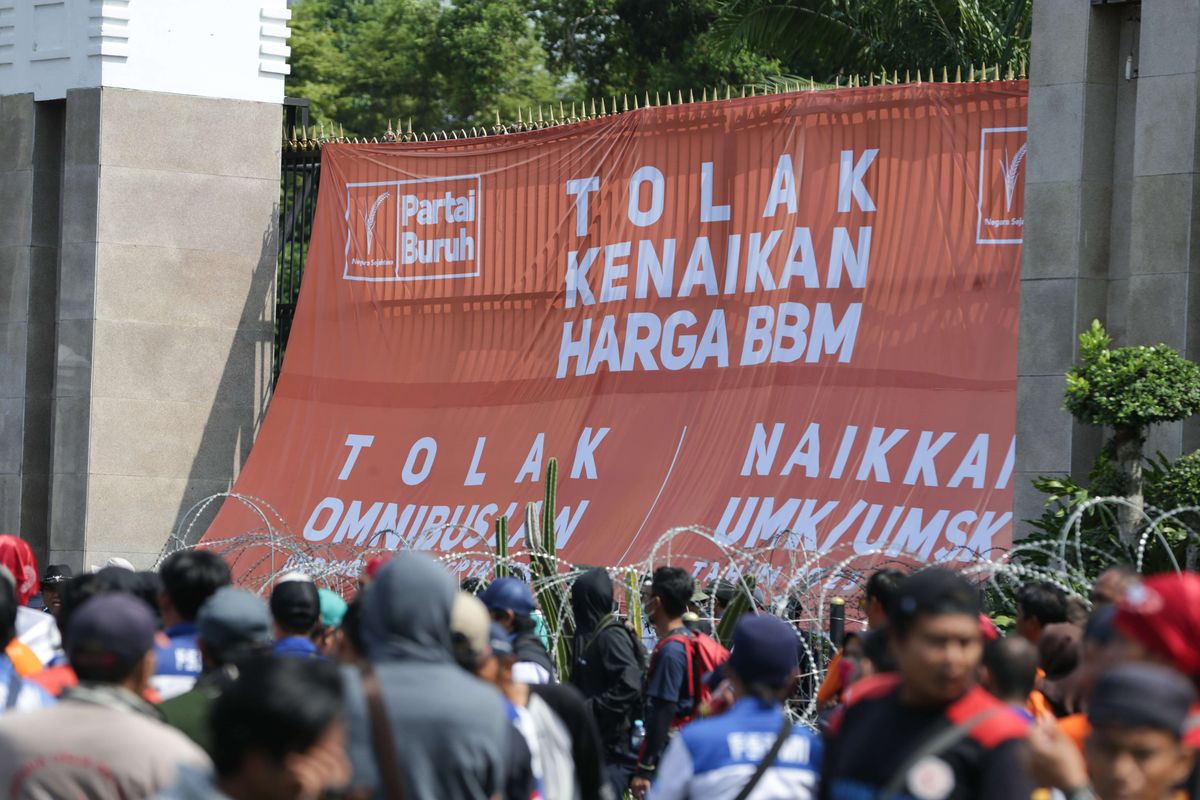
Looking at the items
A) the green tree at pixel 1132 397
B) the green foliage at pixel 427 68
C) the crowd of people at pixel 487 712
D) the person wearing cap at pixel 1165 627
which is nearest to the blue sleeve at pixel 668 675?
the crowd of people at pixel 487 712

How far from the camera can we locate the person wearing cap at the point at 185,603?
19.8 feet

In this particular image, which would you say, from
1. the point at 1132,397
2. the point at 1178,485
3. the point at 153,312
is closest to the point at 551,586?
the point at 1132,397

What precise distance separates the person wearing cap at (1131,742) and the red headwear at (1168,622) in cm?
29

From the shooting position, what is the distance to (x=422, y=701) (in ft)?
14.3

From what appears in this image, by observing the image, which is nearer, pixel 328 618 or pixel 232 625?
Result: pixel 232 625

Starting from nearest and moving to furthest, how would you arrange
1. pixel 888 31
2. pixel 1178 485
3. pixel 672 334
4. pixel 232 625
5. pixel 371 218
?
pixel 232 625 → pixel 1178 485 → pixel 672 334 → pixel 371 218 → pixel 888 31

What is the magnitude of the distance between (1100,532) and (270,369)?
11075 mm

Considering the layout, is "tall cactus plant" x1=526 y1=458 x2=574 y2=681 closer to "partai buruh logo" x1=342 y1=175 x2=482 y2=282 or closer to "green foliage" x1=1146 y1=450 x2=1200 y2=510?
"green foliage" x1=1146 y1=450 x2=1200 y2=510

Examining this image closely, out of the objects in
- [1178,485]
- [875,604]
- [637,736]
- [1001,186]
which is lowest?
[637,736]

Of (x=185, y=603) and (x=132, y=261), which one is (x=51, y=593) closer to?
(x=185, y=603)

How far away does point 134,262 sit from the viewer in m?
20.3

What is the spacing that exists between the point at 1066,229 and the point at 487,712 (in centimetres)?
1001

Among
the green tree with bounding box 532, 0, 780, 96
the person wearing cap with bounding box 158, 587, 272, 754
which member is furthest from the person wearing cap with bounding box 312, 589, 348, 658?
the green tree with bounding box 532, 0, 780, 96

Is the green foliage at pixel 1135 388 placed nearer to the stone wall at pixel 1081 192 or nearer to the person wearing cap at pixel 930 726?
the stone wall at pixel 1081 192
